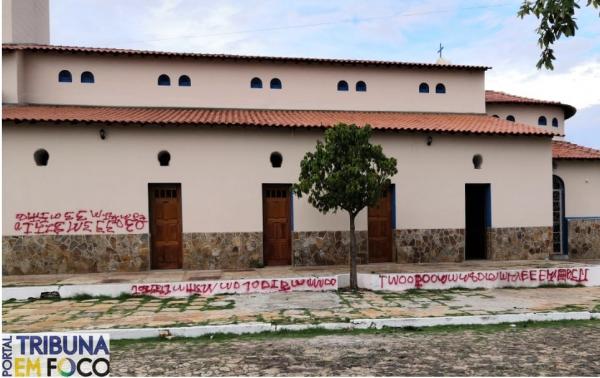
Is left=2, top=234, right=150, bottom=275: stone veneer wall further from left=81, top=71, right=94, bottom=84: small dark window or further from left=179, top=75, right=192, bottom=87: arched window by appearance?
left=179, top=75, right=192, bottom=87: arched window

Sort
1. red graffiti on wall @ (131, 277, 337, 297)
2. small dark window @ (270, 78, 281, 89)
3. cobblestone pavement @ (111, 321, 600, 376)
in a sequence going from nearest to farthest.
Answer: cobblestone pavement @ (111, 321, 600, 376) → red graffiti on wall @ (131, 277, 337, 297) → small dark window @ (270, 78, 281, 89)

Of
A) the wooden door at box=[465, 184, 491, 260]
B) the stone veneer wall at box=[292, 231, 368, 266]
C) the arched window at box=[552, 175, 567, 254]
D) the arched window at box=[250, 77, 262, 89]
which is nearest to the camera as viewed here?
the stone veneer wall at box=[292, 231, 368, 266]

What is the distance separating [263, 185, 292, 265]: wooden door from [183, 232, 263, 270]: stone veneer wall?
1.50ft

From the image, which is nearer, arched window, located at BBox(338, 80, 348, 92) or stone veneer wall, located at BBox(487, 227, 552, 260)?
stone veneer wall, located at BBox(487, 227, 552, 260)

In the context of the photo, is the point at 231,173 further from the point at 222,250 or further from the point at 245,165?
the point at 222,250

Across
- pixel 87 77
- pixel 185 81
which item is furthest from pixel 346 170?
pixel 87 77

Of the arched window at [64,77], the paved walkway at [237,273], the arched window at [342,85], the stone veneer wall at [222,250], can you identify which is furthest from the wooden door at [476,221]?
the arched window at [64,77]

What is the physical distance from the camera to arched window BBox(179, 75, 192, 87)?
678 inches

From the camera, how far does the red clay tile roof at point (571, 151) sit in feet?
59.1

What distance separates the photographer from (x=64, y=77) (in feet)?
54.2

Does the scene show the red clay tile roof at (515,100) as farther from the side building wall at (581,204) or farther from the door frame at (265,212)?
the door frame at (265,212)

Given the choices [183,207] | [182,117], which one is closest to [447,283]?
[183,207]

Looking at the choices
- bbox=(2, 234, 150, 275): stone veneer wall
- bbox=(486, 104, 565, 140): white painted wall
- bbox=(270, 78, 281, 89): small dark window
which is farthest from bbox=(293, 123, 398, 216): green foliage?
bbox=(486, 104, 565, 140): white painted wall

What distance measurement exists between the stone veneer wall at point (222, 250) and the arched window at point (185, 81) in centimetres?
575
